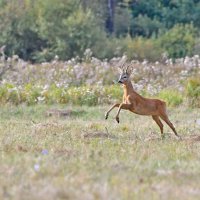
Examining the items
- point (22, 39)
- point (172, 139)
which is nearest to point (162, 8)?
point (22, 39)

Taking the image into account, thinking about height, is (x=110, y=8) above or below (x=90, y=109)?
below

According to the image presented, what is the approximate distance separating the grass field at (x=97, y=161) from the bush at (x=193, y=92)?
14.6 feet

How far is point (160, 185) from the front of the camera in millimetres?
8250

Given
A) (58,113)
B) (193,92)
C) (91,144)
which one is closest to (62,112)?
(58,113)

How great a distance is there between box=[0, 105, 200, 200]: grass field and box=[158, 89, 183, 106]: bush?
4616 millimetres

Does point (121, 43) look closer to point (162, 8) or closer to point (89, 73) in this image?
point (162, 8)

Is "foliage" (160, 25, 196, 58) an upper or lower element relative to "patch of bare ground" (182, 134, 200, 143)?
lower

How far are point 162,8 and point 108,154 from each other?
3874 cm

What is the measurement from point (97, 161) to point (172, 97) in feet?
37.3

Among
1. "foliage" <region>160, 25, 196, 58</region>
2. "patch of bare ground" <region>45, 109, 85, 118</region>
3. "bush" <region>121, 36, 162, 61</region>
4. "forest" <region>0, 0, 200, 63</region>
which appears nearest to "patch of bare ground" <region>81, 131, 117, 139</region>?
"patch of bare ground" <region>45, 109, 85, 118</region>

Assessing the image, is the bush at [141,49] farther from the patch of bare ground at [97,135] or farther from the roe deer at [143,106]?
the patch of bare ground at [97,135]

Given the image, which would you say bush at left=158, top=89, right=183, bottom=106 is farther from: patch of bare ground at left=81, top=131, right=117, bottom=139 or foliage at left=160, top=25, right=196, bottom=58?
foliage at left=160, top=25, right=196, bottom=58

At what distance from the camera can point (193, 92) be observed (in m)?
20.6

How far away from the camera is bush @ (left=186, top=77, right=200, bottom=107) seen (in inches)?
802
